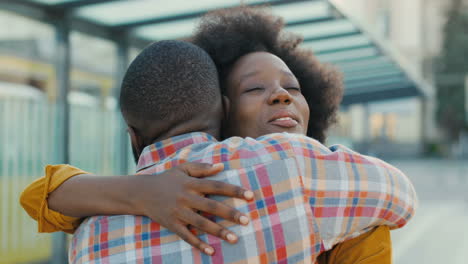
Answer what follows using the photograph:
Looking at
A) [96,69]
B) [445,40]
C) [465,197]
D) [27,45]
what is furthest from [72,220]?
[445,40]

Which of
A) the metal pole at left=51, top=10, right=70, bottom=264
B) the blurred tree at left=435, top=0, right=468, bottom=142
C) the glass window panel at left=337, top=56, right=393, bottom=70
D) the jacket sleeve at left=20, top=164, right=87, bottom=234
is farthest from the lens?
the blurred tree at left=435, top=0, right=468, bottom=142

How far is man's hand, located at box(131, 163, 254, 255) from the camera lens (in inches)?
44.5

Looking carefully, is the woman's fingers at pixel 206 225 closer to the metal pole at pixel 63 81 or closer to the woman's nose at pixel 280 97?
the woman's nose at pixel 280 97

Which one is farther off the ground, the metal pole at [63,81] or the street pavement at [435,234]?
the metal pole at [63,81]

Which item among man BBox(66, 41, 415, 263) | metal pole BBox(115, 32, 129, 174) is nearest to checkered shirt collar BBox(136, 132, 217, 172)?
man BBox(66, 41, 415, 263)

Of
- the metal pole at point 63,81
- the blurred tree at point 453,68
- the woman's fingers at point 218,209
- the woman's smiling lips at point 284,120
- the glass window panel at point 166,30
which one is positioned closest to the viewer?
the woman's fingers at point 218,209

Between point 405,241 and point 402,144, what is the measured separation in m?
27.8

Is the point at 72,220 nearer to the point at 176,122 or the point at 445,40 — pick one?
the point at 176,122

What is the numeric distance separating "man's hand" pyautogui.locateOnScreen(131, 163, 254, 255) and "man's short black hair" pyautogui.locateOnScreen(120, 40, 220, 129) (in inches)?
6.1

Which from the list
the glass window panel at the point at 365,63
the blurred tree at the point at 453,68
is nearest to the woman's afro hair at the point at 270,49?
the glass window panel at the point at 365,63

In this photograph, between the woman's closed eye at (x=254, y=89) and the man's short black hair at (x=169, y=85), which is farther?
the woman's closed eye at (x=254, y=89)

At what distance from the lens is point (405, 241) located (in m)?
6.91

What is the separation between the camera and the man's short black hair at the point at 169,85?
1279 millimetres

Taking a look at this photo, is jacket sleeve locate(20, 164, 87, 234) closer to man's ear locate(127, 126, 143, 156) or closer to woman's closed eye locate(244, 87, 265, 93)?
man's ear locate(127, 126, 143, 156)
